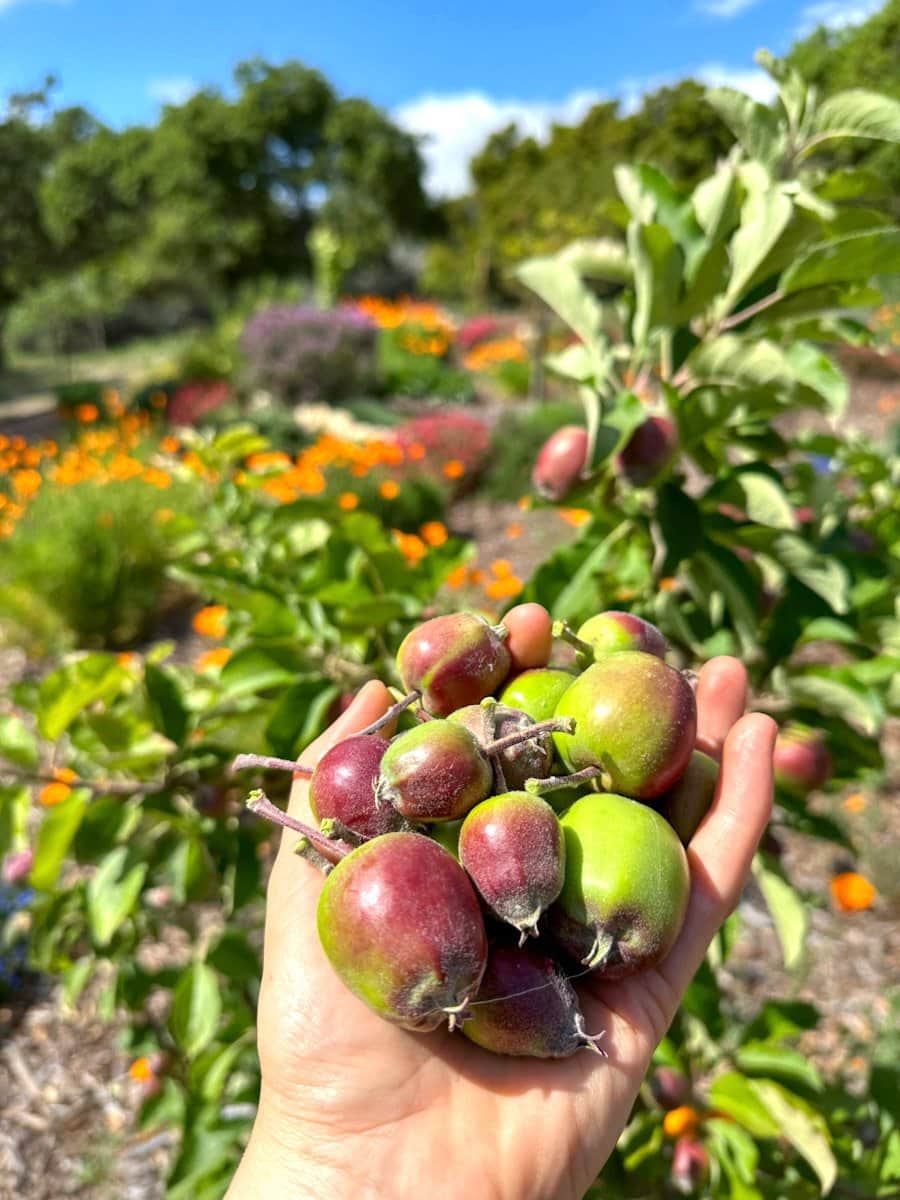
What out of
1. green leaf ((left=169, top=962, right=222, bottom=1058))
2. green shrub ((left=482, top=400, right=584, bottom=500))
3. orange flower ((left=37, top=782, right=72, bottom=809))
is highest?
orange flower ((left=37, top=782, right=72, bottom=809))

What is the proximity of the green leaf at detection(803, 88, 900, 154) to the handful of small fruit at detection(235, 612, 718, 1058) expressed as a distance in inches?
42.2

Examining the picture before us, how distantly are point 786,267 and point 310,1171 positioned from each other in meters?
1.65

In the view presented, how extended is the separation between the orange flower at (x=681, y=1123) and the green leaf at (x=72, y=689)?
4.73ft

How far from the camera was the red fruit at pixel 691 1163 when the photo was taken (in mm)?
1695

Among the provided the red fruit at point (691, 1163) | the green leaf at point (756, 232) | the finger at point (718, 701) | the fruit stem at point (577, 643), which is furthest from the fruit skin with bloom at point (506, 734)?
the red fruit at point (691, 1163)

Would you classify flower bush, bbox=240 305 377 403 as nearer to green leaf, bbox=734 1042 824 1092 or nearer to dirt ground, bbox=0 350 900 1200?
dirt ground, bbox=0 350 900 1200

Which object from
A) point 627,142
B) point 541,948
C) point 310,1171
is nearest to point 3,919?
point 310,1171

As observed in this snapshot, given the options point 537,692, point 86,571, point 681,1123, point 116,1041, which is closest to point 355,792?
point 537,692

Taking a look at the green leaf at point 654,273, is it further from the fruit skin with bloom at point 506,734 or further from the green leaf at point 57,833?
the green leaf at point 57,833

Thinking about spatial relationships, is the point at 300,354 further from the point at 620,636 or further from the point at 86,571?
the point at 620,636

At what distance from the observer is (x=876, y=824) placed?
351 centimetres

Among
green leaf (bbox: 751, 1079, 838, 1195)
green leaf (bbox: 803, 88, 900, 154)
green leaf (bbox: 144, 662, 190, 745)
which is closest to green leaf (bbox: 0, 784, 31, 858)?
green leaf (bbox: 144, 662, 190, 745)

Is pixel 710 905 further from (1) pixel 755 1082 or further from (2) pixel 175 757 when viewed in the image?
(2) pixel 175 757

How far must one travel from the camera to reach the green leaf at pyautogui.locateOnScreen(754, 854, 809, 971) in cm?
158
